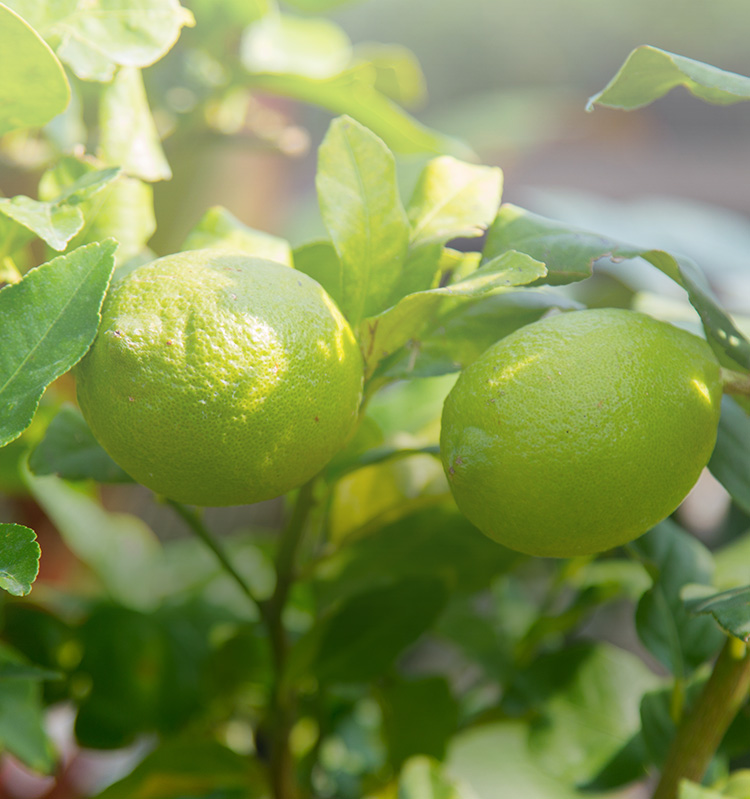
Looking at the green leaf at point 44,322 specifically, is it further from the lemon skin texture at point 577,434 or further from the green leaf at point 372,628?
the green leaf at point 372,628

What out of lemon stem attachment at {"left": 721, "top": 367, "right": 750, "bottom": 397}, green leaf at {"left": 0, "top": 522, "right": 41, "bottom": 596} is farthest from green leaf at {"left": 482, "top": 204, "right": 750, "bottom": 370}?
green leaf at {"left": 0, "top": 522, "right": 41, "bottom": 596}

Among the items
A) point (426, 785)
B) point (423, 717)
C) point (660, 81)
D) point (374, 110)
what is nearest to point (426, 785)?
point (426, 785)

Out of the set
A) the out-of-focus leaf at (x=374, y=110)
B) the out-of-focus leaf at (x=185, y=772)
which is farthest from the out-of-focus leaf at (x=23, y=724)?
the out-of-focus leaf at (x=374, y=110)

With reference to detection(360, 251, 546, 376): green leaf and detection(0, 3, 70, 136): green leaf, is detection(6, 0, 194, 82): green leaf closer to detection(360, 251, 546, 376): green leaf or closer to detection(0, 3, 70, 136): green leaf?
detection(0, 3, 70, 136): green leaf

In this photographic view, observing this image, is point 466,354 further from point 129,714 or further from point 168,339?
point 129,714

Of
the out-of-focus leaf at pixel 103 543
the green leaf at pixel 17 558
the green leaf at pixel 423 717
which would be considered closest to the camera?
the green leaf at pixel 17 558
